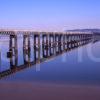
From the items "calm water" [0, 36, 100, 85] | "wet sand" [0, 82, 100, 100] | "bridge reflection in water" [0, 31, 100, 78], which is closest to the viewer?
"wet sand" [0, 82, 100, 100]

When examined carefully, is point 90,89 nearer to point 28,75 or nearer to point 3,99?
point 3,99

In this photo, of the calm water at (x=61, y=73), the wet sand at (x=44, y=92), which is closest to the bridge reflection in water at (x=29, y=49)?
the calm water at (x=61, y=73)

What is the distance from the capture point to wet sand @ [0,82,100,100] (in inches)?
207

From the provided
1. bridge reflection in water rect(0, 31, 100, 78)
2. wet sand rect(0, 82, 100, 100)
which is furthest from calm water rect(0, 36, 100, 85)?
wet sand rect(0, 82, 100, 100)

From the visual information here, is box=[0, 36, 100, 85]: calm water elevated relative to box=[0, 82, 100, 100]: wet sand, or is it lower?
lower

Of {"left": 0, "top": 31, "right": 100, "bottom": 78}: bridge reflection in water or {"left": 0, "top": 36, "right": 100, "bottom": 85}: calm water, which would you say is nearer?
{"left": 0, "top": 36, "right": 100, "bottom": 85}: calm water

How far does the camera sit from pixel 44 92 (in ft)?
18.7

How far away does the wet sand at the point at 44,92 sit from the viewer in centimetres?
527

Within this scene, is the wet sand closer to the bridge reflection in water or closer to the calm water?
the calm water

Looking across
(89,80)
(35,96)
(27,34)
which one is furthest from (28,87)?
(27,34)

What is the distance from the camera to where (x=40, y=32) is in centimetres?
2711

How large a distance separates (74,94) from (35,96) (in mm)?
783

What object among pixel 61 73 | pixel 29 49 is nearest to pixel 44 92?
pixel 61 73

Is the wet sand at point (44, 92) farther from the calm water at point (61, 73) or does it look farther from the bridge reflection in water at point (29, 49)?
the bridge reflection in water at point (29, 49)
